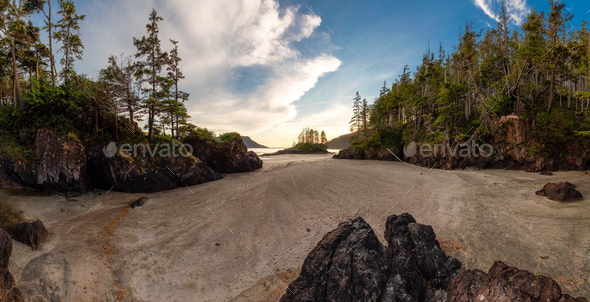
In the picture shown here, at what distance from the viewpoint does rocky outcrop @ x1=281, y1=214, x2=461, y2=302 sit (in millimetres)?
3697

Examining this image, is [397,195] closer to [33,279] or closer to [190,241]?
[190,241]

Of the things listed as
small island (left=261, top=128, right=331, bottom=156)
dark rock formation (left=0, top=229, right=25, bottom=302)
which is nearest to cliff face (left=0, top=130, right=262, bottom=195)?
dark rock formation (left=0, top=229, right=25, bottom=302)

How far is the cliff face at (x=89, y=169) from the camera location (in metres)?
8.34

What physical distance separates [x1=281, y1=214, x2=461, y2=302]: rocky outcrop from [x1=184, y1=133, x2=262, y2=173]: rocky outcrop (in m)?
13.4

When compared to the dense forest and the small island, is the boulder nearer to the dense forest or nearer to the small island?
the dense forest

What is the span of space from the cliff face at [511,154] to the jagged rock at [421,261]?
14582mm

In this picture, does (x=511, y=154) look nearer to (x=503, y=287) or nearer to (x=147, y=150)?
(x=503, y=287)

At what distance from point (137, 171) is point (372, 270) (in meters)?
12.1

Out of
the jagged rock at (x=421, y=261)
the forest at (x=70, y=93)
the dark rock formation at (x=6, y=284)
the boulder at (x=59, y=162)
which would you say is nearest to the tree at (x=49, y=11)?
the forest at (x=70, y=93)

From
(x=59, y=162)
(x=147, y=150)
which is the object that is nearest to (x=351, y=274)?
(x=147, y=150)

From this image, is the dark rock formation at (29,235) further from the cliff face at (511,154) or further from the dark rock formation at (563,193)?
the cliff face at (511,154)

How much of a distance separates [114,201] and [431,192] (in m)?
15.7

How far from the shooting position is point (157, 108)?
40.2 feet

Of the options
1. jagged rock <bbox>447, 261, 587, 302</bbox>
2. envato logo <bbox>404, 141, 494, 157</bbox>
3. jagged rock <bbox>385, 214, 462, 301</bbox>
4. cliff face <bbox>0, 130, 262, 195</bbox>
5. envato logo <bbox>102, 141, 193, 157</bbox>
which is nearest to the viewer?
jagged rock <bbox>447, 261, 587, 302</bbox>
